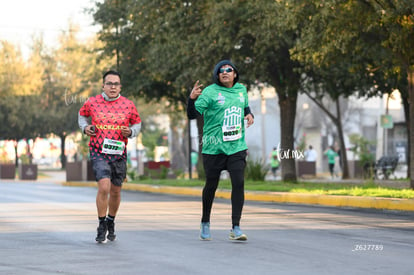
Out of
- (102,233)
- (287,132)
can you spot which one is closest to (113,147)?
(102,233)

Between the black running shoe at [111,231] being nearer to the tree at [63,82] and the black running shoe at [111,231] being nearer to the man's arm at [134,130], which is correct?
the man's arm at [134,130]

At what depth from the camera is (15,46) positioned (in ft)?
188

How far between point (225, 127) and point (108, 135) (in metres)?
1.22

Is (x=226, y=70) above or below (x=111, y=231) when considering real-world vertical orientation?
above

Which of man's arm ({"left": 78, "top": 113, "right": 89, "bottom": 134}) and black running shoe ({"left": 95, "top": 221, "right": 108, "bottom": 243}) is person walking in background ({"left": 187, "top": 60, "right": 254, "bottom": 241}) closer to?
man's arm ({"left": 78, "top": 113, "right": 89, "bottom": 134})

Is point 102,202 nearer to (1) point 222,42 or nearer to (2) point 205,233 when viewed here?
(2) point 205,233

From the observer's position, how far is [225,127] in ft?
31.6

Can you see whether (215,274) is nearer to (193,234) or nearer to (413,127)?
(193,234)

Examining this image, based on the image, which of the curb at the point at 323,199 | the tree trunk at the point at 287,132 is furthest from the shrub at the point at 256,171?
the curb at the point at 323,199

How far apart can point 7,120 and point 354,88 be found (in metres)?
36.3

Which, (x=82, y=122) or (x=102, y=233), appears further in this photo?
(x=82, y=122)

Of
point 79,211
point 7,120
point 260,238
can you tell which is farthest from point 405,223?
point 7,120

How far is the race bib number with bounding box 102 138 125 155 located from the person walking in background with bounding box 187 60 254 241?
2.63 feet

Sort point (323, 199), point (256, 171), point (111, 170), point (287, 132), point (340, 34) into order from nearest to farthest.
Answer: point (111, 170) → point (323, 199) → point (340, 34) → point (287, 132) → point (256, 171)
